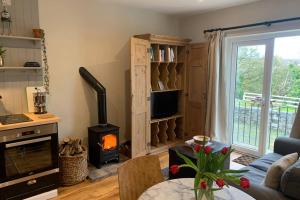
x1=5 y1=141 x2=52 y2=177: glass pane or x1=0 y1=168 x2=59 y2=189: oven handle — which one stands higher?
x1=5 y1=141 x2=52 y2=177: glass pane

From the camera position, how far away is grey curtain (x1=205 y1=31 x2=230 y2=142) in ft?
12.7

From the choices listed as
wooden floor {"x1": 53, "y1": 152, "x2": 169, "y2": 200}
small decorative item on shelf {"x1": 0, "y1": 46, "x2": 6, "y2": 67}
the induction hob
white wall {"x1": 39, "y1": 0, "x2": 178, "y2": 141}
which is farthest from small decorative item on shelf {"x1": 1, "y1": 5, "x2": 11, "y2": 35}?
wooden floor {"x1": 53, "y1": 152, "x2": 169, "y2": 200}

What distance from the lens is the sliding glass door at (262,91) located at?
3.40 m

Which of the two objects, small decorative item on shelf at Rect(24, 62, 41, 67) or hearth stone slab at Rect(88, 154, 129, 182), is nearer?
small decorative item on shelf at Rect(24, 62, 41, 67)

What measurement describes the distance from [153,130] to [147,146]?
16.4 inches

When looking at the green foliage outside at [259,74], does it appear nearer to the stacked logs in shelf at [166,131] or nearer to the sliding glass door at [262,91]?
the sliding glass door at [262,91]

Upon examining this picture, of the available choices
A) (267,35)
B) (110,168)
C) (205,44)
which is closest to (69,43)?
(110,168)

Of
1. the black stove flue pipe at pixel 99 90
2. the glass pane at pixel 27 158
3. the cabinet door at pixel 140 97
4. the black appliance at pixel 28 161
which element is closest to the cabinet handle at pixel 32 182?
the black appliance at pixel 28 161

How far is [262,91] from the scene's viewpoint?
143 inches

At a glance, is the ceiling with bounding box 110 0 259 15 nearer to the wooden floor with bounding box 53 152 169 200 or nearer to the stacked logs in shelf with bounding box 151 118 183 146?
the stacked logs in shelf with bounding box 151 118 183 146

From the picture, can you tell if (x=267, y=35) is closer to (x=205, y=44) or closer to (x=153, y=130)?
(x=205, y=44)

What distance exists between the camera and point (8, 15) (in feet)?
8.69

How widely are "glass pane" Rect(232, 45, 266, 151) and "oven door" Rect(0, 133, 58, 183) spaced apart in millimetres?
3081

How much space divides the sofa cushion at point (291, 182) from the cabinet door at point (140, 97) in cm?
229
